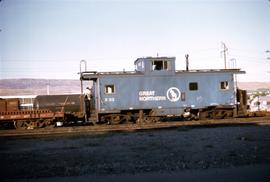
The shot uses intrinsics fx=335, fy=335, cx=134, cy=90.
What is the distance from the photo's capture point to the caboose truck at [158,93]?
77.4 feet

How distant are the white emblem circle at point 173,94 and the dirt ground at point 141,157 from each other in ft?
22.3

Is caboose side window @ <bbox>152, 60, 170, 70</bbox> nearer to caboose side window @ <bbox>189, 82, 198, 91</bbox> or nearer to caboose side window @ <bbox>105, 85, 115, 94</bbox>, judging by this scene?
caboose side window @ <bbox>189, 82, 198, 91</bbox>

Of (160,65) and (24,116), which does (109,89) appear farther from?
(24,116)

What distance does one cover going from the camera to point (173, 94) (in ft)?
78.8

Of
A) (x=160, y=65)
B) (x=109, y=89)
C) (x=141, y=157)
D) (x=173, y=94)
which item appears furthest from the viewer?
(x=160, y=65)

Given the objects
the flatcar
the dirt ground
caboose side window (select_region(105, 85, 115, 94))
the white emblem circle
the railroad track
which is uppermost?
caboose side window (select_region(105, 85, 115, 94))

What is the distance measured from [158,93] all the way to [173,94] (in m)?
1.10

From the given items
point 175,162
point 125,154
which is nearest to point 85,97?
point 125,154

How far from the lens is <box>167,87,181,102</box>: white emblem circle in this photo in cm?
2397

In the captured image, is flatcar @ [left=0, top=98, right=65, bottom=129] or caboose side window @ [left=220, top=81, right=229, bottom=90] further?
caboose side window @ [left=220, top=81, right=229, bottom=90]

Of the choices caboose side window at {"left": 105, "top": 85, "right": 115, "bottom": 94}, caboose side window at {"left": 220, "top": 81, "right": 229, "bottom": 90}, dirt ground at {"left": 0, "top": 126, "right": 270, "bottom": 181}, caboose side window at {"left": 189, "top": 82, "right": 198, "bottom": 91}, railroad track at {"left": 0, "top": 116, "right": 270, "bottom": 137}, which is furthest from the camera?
caboose side window at {"left": 220, "top": 81, "right": 229, "bottom": 90}

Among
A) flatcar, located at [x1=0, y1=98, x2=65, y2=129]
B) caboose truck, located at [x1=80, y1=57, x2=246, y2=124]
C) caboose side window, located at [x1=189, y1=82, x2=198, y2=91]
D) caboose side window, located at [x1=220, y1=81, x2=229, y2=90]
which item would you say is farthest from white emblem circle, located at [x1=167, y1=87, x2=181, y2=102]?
flatcar, located at [x1=0, y1=98, x2=65, y2=129]

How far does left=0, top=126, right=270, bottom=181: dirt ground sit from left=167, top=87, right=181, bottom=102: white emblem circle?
680 centimetres

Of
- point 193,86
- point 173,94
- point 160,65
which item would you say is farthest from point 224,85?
point 160,65
